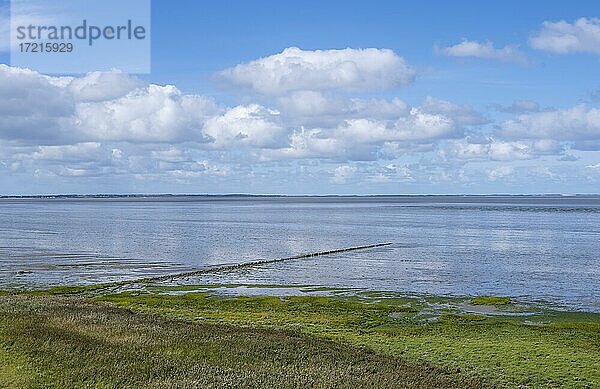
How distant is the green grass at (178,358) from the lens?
77.7 feet

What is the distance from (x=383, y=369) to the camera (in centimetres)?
2545

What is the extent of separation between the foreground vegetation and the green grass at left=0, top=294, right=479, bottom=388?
46 millimetres

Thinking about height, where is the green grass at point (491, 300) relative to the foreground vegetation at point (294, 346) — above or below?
below

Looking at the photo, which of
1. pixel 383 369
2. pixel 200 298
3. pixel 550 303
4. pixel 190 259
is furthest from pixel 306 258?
pixel 383 369

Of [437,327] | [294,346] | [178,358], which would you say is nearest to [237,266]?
[437,327]

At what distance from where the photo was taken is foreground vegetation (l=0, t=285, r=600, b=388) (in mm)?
24250

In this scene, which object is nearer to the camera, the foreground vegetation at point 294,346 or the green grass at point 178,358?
the green grass at point 178,358

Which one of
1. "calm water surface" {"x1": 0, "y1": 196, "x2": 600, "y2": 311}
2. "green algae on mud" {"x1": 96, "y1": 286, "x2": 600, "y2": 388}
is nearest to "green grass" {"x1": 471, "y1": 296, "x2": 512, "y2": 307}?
"green algae on mud" {"x1": 96, "y1": 286, "x2": 600, "y2": 388}

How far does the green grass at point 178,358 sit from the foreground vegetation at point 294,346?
0.15ft

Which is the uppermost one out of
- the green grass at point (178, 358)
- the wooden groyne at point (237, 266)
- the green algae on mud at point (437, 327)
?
the green grass at point (178, 358)

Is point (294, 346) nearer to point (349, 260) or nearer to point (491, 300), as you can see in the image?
point (491, 300)

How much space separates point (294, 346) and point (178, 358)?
519cm

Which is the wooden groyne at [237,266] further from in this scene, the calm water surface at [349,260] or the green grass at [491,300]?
the green grass at [491,300]

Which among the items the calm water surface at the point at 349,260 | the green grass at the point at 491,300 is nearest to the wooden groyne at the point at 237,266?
the calm water surface at the point at 349,260
